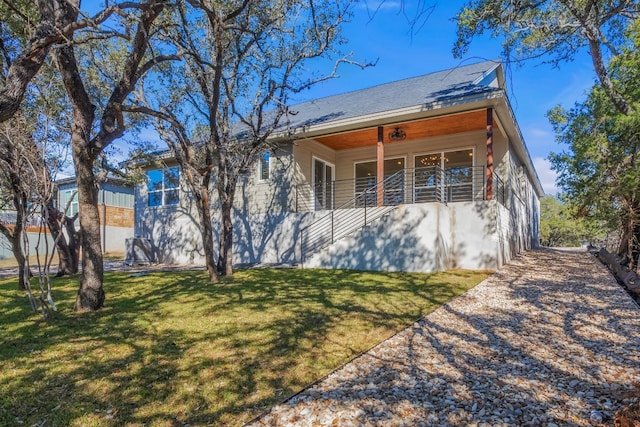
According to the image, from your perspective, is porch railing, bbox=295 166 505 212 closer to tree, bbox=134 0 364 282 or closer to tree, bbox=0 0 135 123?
tree, bbox=134 0 364 282

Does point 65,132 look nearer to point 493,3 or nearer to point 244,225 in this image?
point 244,225

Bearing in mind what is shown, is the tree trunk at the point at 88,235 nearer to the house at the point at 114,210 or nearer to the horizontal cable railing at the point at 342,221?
the horizontal cable railing at the point at 342,221

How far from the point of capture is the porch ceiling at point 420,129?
9797mm

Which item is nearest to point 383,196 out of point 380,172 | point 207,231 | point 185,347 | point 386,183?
point 380,172

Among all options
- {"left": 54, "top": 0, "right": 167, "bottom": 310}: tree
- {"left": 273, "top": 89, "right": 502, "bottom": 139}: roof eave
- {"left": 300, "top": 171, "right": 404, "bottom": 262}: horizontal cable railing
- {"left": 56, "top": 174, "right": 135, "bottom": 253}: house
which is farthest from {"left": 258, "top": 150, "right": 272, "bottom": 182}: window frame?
{"left": 56, "top": 174, "right": 135, "bottom": 253}: house

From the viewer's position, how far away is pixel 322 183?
12367 mm

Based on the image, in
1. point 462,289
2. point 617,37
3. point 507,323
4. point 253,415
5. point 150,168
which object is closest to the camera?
point 253,415

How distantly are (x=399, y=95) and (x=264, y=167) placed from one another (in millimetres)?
5229

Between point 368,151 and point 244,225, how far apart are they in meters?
5.34

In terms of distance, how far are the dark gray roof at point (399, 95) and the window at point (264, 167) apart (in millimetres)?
1464

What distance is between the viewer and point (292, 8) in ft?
25.4

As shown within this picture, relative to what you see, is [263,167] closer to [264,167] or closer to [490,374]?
[264,167]

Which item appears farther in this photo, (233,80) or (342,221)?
(342,221)

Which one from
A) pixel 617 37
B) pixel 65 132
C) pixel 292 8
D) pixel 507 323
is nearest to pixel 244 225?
pixel 65 132
